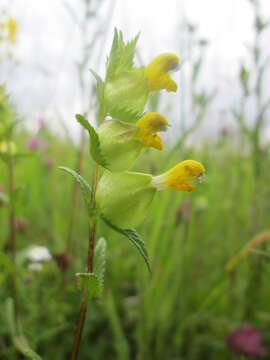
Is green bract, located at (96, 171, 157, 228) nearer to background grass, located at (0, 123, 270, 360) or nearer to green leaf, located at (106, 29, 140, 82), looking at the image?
green leaf, located at (106, 29, 140, 82)

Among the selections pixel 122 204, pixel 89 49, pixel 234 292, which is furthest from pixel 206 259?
pixel 122 204

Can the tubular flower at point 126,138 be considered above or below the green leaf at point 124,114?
below

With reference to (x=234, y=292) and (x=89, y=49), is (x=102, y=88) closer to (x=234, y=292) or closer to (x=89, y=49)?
(x=89, y=49)

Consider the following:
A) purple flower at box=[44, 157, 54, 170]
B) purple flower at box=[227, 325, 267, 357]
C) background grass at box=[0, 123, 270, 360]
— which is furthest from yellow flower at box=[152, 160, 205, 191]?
purple flower at box=[44, 157, 54, 170]

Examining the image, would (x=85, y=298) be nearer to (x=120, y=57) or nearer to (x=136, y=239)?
(x=136, y=239)

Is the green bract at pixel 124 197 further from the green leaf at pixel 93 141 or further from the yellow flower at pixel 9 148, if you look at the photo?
the yellow flower at pixel 9 148

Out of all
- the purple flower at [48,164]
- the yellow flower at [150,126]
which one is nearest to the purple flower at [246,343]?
the yellow flower at [150,126]

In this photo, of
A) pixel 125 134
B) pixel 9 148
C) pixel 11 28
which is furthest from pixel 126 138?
pixel 11 28
